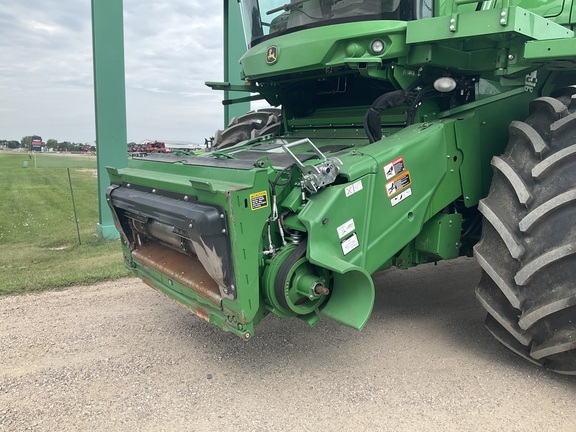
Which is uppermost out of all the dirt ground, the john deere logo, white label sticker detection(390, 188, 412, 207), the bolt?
the john deere logo

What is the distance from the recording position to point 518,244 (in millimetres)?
2713

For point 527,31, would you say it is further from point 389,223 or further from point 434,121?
point 389,223

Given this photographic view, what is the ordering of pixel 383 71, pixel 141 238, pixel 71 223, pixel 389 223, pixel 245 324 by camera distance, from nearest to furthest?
pixel 245 324 → pixel 389 223 → pixel 383 71 → pixel 141 238 → pixel 71 223

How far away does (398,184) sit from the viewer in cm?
291

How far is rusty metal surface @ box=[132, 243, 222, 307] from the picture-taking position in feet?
9.35

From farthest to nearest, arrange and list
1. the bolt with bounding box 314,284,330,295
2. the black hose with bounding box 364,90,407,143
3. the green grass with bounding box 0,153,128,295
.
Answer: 1. the green grass with bounding box 0,153,128,295
2. the black hose with bounding box 364,90,407,143
3. the bolt with bounding box 314,284,330,295

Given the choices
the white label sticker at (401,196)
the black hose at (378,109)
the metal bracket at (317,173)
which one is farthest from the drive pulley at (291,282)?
the black hose at (378,109)

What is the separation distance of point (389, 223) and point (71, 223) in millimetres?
8574

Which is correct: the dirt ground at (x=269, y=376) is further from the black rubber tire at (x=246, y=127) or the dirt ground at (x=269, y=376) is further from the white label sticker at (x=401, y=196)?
the black rubber tire at (x=246, y=127)

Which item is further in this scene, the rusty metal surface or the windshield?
the windshield

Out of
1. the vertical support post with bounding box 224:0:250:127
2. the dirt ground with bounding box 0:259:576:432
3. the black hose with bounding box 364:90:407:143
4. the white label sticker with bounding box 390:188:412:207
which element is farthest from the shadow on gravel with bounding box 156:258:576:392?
the vertical support post with bounding box 224:0:250:127

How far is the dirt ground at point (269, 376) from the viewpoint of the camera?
2521 millimetres

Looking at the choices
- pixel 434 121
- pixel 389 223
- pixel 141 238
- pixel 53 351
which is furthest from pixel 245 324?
pixel 434 121

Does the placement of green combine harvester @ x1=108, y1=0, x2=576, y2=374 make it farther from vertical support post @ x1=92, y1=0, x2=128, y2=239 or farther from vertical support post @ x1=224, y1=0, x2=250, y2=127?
vertical support post @ x1=92, y1=0, x2=128, y2=239
